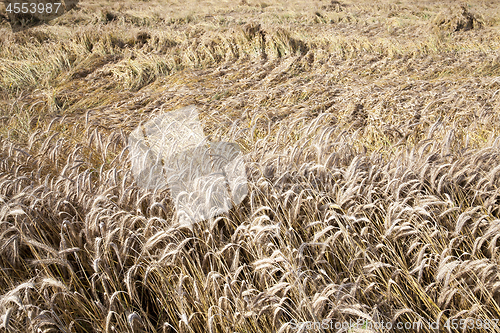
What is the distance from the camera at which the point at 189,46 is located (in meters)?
7.02

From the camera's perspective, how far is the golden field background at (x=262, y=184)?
148 cm

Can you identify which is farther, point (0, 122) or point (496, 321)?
point (0, 122)

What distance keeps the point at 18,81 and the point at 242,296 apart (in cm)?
656

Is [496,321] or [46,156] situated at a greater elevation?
[46,156]

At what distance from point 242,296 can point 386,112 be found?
3518 mm

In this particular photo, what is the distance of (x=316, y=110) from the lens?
4.50m

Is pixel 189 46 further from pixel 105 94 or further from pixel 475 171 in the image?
pixel 475 171

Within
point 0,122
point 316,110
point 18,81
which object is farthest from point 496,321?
point 18,81

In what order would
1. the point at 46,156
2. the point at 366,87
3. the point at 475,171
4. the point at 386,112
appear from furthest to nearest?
the point at 366,87 < the point at 386,112 < the point at 46,156 < the point at 475,171

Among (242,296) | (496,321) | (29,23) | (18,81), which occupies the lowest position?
(496,321)

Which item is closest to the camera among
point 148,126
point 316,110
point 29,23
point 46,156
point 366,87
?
point 46,156

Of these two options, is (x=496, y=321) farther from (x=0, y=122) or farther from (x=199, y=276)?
(x=0, y=122)

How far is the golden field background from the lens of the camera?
4.87 ft

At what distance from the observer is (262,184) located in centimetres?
199
